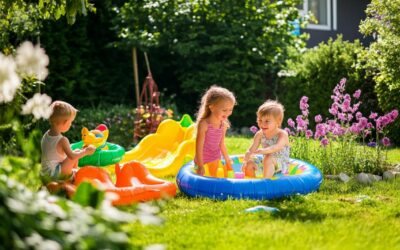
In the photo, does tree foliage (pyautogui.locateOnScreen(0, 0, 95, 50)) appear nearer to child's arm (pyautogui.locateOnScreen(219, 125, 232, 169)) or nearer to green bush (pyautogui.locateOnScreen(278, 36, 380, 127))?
child's arm (pyautogui.locateOnScreen(219, 125, 232, 169))

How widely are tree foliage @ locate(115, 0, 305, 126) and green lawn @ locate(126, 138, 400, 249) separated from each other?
21.8 feet

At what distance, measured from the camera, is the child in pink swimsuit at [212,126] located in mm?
6227

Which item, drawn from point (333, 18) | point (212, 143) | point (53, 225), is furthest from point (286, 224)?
point (333, 18)

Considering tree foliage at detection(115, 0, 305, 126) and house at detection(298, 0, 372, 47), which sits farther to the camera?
house at detection(298, 0, 372, 47)

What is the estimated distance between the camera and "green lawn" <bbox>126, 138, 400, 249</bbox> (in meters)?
3.95

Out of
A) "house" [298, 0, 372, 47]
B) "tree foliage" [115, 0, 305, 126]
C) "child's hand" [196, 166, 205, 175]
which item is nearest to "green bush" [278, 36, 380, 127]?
"tree foliage" [115, 0, 305, 126]

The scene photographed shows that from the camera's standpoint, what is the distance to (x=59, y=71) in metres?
11.6

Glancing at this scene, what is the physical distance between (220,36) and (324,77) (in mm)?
2261

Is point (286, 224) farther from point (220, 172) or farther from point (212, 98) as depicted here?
point (220, 172)

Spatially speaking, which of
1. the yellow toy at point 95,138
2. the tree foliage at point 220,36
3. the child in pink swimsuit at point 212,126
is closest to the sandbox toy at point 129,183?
the child in pink swimsuit at point 212,126

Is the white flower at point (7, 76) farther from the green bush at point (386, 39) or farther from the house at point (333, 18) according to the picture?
the house at point (333, 18)

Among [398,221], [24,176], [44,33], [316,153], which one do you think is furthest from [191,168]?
[44,33]

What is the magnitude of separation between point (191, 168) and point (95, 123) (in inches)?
175

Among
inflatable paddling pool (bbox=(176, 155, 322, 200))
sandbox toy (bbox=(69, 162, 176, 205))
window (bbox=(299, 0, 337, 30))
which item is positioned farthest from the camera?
window (bbox=(299, 0, 337, 30))
